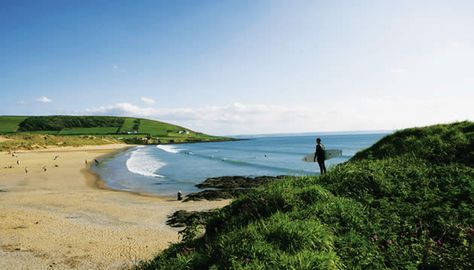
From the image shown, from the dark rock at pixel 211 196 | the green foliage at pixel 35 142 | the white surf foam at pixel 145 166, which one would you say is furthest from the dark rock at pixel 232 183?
the green foliage at pixel 35 142

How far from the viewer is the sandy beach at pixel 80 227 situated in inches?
580

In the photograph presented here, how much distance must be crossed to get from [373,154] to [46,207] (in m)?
23.7

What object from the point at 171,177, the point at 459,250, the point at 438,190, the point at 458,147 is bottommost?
the point at 171,177

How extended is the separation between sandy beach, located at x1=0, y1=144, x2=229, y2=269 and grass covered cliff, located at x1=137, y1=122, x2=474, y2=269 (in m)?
7.38

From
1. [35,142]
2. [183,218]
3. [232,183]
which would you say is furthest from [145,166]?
[35,142]

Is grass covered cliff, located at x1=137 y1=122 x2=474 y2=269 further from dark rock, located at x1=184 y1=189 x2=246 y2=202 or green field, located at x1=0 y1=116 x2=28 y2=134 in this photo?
green field, located at x1=0 y1=116 x2=28 y2=134

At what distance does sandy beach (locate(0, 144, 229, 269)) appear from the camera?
14.7 meters

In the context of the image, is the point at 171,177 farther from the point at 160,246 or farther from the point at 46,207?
the point at 160,246

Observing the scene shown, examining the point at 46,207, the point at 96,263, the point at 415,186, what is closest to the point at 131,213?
the point at 46,207

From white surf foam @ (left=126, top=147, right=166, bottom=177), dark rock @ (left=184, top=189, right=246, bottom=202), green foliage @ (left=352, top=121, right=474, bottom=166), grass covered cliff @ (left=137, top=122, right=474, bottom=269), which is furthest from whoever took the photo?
white surf foam @ (left=126, top=147, right=166, bottom=177)

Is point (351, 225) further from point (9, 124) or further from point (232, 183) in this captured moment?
point (9, 124)

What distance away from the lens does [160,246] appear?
16203 mm

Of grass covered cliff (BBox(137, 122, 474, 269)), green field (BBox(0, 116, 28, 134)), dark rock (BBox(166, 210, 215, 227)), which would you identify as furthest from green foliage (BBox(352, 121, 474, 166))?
green field (BBox(0, 116, 28, 134))

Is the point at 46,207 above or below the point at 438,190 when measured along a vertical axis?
below
